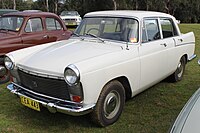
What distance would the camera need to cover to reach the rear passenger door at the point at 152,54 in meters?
4.14

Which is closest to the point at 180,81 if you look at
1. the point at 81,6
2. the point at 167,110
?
the point at 167,110

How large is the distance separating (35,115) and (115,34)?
1.95 meters

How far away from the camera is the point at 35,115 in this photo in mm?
4039

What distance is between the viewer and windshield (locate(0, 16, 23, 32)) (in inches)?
246

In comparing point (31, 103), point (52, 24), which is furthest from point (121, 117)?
point (52, 24)

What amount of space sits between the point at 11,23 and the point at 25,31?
0.52 m

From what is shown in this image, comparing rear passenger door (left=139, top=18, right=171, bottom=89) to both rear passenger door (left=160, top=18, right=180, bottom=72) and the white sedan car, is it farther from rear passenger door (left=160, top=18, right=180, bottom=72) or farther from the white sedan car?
rear passenger door (left=160, top=18, right=180, bottom=72)

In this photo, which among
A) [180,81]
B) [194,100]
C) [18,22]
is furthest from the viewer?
[18,22]

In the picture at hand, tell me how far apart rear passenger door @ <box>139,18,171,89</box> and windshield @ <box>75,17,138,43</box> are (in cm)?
23

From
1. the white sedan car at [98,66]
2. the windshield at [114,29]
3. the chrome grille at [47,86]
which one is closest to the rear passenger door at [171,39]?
the white sedan car at [98,66]

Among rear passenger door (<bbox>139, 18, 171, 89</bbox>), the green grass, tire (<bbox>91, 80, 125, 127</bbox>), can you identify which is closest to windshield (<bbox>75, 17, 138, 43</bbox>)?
Answer: rear passenger door (<bbox>139, 18, 171, 89</bbox>)

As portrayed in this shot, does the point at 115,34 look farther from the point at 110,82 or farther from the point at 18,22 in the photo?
the point at 18,22

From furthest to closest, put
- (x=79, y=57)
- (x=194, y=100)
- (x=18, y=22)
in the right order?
(x=18, y=22)
(x=79, y=57)
(x=194, y=100)

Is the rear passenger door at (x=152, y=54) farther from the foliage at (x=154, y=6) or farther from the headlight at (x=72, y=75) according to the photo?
the foliage at (x=154, y=6)
